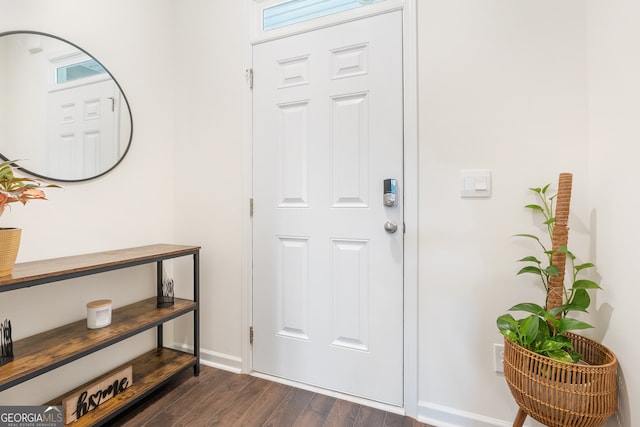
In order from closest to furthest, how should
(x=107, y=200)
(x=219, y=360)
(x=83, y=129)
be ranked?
(x=83, y=129)
(x=107, y=200)
(x=219, y=360)

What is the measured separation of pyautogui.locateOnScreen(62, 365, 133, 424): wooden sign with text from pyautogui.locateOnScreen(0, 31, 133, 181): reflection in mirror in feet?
3.26

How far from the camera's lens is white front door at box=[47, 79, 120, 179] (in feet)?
4.68

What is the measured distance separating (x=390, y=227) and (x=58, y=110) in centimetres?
173

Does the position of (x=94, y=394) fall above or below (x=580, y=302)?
below

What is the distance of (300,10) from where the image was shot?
171 cm

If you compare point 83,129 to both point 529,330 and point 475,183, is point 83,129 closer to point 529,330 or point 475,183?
point 475,183

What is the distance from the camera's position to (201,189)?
1.99m

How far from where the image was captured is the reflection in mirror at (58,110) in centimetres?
128

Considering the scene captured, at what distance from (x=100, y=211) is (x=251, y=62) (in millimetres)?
1222

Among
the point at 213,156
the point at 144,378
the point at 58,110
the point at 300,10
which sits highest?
the point at 300,10

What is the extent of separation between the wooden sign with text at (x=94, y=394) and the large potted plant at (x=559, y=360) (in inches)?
68.9

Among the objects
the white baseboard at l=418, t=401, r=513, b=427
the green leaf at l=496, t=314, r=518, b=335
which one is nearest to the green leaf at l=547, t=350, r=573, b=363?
the green leaf at l=496, t=314, r=518, b=335

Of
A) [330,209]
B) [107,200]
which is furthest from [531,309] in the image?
[107,200]

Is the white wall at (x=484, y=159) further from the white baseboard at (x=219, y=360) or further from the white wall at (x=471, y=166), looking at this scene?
the white baseboard at (x=219, y=360)
